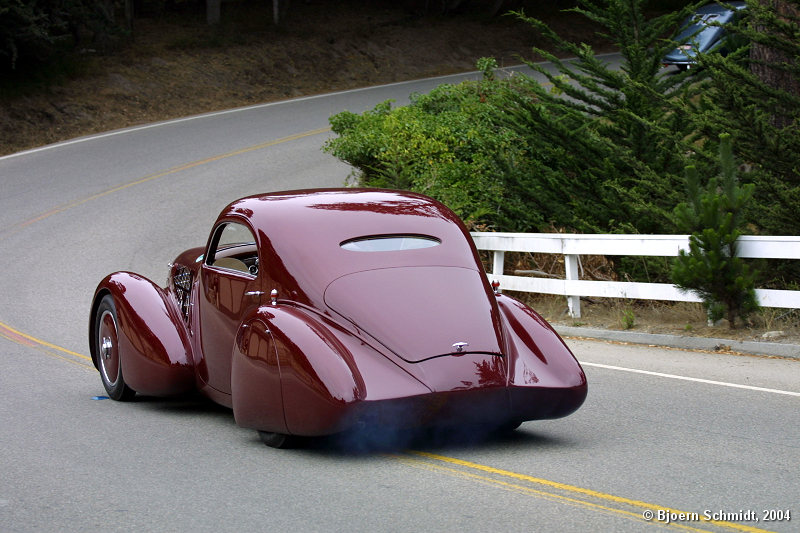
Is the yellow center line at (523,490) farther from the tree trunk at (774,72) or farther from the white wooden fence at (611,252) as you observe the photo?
the tree trunk at (774,72)

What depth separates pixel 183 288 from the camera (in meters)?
8.74

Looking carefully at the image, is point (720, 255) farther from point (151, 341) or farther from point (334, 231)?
point (151, 341)

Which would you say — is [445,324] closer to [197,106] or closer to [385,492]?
[385,492]

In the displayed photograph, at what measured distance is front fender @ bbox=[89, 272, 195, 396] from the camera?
8.09 m

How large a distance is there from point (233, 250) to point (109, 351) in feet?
4.70

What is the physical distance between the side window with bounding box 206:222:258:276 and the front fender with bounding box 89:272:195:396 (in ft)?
1.93

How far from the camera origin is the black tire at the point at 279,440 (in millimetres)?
6758

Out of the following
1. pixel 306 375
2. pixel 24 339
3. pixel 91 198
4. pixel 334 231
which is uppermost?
pixel 334 231

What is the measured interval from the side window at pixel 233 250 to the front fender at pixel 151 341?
59cm

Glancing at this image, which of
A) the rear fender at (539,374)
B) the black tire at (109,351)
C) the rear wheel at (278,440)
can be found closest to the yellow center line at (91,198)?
the black tire at (109,351)

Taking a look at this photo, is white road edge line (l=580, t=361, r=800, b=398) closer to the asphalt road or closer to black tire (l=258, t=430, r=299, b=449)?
the asphalt road

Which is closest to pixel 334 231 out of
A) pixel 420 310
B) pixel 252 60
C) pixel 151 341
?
pixel 420 310

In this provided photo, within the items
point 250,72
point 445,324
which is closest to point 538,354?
point 445,324

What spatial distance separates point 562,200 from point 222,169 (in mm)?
11374
